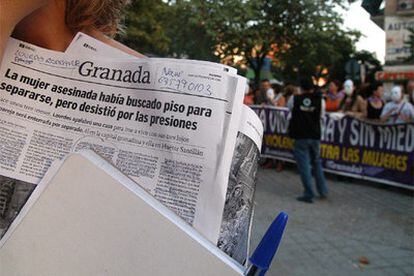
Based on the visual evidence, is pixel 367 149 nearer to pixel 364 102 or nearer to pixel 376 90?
pixel 364 102

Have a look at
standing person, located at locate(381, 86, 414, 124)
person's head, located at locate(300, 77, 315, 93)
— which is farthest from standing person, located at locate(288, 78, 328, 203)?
standing person, located at locate(381, 86, 414, 124)

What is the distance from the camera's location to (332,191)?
22.1 ft

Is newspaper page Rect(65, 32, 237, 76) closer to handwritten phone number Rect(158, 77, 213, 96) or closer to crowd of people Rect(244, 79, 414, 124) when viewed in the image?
handwritten phone number Rect(158, 77, 213, 96)

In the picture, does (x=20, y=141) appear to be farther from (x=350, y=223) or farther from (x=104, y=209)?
(x=350, y=223)

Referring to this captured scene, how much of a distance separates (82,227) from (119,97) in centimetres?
30

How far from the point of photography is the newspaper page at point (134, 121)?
2.82 feet

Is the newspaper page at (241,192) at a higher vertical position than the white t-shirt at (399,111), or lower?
lower

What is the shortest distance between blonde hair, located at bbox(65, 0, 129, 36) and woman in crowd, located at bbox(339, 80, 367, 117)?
6.99 metres

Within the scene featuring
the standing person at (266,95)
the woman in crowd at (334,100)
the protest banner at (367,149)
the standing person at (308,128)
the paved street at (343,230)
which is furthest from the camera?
the standing person at (266,95)

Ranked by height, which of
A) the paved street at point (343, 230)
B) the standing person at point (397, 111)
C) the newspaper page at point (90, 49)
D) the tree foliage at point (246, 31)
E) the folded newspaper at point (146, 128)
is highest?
the tree foliage at point (246, 31)

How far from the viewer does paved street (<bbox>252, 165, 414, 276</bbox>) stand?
3734 mm

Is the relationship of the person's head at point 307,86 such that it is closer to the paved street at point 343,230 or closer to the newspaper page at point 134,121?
the paved street at point 343,230

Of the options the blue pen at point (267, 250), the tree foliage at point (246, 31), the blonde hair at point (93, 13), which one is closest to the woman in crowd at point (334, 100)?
the tree foliage at point (246, 31)

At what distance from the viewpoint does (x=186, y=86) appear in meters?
0.91
